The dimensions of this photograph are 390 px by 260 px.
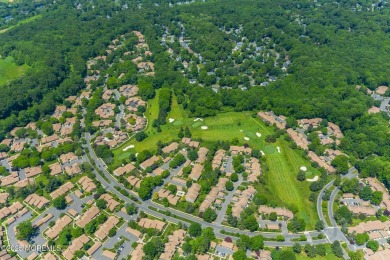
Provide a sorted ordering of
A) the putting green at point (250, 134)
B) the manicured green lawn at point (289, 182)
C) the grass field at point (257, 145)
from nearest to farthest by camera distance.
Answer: the manicured green lawn at point (289, 182) < the grass field at point (257, 145) < the putting green at point (250, 134)

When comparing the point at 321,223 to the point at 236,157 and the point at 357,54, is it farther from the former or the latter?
the point at 357,54

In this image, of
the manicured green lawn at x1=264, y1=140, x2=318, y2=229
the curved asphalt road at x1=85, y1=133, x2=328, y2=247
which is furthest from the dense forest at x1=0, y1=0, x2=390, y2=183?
the curved asphalt road at x1=85, y1=133, x2=328, y2=247

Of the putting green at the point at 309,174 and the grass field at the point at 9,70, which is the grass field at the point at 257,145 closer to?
the putting green at the point at 309,174

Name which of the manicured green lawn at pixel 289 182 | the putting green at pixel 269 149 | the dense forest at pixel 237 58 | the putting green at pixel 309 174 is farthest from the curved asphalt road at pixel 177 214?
the dense forest at pixel 237 58

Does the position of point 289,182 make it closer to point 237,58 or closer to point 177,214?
point 177,214

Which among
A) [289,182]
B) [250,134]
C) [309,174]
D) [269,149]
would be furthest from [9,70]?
[309,174]

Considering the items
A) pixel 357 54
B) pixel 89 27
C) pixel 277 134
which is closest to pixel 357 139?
pixel 277 134
